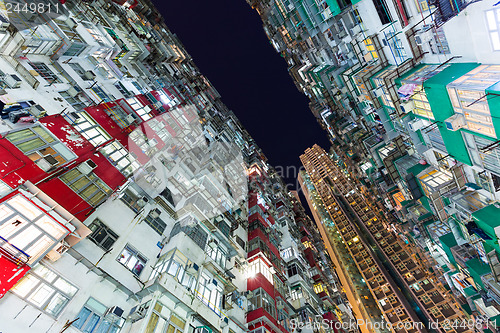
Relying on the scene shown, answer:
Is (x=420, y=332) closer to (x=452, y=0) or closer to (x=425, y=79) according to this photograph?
(x=425, y=79)

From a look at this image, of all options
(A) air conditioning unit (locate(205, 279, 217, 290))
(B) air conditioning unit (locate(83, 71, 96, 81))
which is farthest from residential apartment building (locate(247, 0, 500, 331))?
(B) air conditioning unit (locate(83, 71, 96, 81))

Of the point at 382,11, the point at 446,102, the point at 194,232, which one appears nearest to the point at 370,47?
the point at 382,11

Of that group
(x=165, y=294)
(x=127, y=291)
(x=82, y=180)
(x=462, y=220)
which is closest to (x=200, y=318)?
(x=165, y=294)

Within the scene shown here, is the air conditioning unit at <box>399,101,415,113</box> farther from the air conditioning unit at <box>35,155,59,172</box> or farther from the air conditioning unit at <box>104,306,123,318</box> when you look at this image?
the air conditioning unit at <box>35,155,59,172</box>

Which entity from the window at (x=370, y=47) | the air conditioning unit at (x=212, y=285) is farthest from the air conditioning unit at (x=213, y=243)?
the window at (x=370, y=47)

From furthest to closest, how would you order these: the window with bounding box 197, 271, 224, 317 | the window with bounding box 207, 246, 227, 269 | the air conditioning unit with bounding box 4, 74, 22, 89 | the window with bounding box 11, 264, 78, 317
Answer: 1. the window with bounding box 207, 246, 227, 269
2. the window with bounding box 197, 271, 224, 317
3. the air conditioning unit with bounding box 4, 74, 22, 89
4. the window with bounding box 11, 264, 78, 317

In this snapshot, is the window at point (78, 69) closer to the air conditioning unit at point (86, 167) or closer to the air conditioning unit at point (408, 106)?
the air conditioning unit at point (86, 167)
